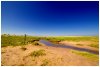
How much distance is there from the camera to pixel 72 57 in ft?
19.4

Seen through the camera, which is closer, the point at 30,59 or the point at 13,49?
the point at 30,59

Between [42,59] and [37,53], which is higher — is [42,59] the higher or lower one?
the lower one

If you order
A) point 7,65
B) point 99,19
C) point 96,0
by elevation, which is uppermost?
point 96,0

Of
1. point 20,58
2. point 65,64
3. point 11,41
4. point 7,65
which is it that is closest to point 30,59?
point 20,58

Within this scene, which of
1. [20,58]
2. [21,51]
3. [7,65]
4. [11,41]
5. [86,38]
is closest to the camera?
[7,65]

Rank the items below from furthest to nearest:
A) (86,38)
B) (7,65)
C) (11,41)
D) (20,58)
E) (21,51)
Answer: (11,41), (86,38), (21,51), (20,58), (7,65)

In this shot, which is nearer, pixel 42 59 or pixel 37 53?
pixel 42 59

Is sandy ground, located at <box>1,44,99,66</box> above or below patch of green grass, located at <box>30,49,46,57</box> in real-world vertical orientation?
below

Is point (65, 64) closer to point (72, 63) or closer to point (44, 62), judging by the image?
point (72, 63)

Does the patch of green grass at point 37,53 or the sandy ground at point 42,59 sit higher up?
the patch of green grass at point 37,53

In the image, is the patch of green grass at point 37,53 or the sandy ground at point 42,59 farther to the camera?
the patch of green grass at point 37,53

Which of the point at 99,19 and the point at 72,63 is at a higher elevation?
the point at 99,19

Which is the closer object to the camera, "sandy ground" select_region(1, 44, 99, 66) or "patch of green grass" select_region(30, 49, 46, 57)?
"sandy ground" select_region(1, 44, 99, 66)

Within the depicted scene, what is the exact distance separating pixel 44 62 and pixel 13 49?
1672 millimetres
